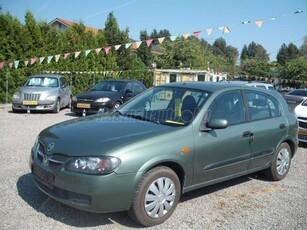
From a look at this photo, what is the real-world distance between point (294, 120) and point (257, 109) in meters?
1.14

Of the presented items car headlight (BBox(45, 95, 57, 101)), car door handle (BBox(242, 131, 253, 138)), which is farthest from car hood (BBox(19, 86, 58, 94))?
car door handle (BBox(242, 131, 253, 138))

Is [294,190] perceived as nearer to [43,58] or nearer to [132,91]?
[132,91]

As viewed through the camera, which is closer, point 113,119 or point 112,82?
point 113,119

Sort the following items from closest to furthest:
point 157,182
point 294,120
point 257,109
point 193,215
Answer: point 157,182 < point 193,215 < point 257,109 < point 294,120

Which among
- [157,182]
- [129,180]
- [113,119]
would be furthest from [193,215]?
[113,119]

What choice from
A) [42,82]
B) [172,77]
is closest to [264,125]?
[42,82]

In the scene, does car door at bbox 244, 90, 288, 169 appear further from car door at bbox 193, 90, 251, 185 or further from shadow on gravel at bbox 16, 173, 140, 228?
shadow on gravel at bbox 16, 173, 140, 228

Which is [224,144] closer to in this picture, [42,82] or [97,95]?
[97,95]

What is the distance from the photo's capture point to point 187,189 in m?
4.34

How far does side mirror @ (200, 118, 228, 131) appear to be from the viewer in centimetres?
439

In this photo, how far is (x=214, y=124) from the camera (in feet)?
14.4

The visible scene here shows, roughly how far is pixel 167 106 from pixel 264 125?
1593mm

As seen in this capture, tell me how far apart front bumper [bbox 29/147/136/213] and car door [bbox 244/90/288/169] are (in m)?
2.33

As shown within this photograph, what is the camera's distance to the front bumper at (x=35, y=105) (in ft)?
43.0
